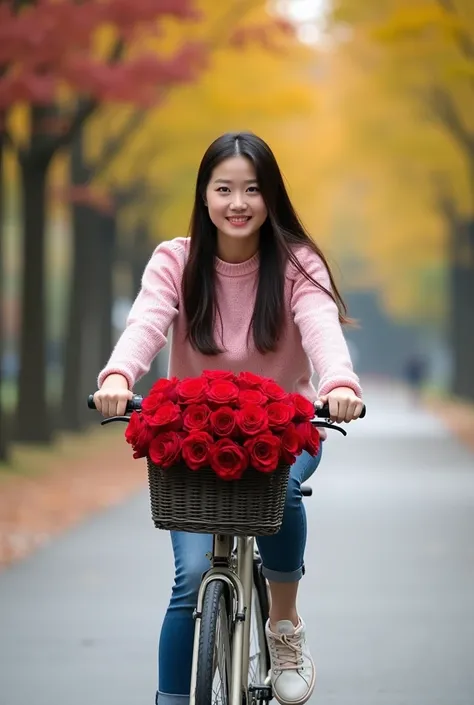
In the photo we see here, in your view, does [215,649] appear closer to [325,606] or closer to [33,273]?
[325,606]

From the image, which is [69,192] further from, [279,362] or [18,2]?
[279,362]

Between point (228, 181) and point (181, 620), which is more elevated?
point (228, 181)

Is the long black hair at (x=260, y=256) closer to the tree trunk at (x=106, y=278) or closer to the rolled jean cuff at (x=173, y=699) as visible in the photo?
the rolled jean cuff at (x=173, y=699)

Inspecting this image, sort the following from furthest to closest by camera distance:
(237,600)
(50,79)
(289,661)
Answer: (50,79) → (289,661) → (237,600)

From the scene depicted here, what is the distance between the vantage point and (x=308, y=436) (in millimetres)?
4312

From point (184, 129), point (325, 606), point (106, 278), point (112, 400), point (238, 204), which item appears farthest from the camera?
point (106, 278)

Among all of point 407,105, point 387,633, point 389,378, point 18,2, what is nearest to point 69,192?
point 18,2

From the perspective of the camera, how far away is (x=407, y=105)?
2995 centimetres

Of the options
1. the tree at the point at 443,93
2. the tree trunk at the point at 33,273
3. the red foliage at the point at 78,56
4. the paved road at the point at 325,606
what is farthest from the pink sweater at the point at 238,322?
the tree trunk at the point at 33,273

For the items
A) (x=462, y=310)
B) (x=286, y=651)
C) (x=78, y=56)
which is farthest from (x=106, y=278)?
(x=286, y=651)

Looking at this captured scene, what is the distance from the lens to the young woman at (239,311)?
4621 mm

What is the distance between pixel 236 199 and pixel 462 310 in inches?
1523

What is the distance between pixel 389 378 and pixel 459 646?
3023 inches

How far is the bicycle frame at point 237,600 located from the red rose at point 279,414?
400 mm
